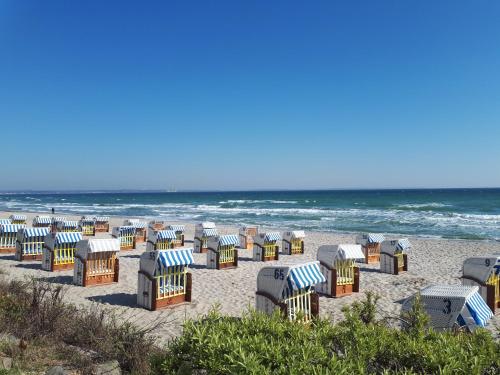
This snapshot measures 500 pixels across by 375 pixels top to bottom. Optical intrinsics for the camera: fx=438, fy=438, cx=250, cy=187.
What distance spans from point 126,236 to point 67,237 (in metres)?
6.10

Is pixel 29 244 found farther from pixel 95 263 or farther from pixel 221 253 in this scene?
pixel 221 253

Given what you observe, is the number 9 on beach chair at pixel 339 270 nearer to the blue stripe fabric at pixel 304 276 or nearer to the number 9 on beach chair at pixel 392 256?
the blue stripe fabric at pixel 304 276

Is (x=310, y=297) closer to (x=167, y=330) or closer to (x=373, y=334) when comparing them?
(x=167, y=330)

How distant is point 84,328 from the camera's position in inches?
241

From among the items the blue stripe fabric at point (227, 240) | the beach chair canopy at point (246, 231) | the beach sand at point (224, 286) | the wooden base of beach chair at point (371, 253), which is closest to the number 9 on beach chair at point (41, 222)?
the beach sand at point (224, 286)

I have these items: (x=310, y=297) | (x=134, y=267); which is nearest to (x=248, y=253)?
(x=134, y=267)

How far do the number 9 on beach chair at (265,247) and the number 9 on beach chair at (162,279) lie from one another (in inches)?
293

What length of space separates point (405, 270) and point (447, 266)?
241 centimetres

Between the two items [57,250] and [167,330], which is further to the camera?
[57,250]

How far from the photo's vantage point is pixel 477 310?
6.68 meters

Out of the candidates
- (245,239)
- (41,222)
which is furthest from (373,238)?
(41,222)

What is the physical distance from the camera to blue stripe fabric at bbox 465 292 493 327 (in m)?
6.52

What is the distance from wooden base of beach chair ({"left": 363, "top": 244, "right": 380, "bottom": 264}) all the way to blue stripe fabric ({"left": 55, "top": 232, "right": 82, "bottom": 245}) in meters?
10.9

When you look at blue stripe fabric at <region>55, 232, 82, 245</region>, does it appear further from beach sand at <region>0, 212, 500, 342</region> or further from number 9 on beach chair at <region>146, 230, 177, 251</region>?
number 9 on beach chair at <region>146, 230, 177, 251</region>
